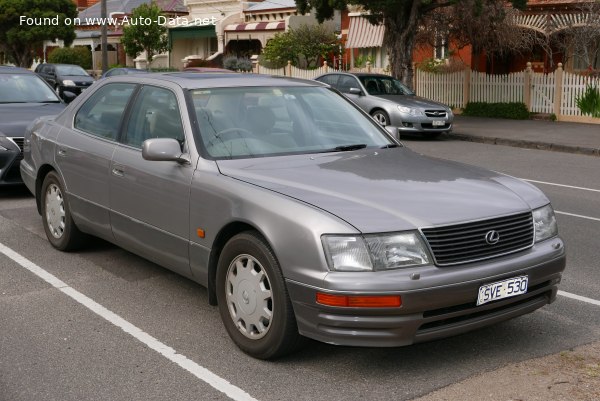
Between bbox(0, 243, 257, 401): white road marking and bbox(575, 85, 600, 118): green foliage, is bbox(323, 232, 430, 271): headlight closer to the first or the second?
bbox(0, 243, 257, 401): white road marking

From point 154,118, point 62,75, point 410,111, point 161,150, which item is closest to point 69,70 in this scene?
point 62,75

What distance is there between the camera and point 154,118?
19.7 feet

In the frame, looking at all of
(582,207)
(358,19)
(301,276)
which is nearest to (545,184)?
(582,207)

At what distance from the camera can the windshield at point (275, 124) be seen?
5523 millimetres

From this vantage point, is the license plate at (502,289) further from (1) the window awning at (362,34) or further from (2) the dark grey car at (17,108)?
(1) the window awning at (362,34)

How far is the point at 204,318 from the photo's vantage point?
18.1 feet

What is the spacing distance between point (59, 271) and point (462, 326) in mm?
3670

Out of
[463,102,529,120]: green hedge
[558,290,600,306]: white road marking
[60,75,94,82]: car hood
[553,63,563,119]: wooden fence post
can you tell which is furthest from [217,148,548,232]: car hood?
[60,75,94,82]: car hood

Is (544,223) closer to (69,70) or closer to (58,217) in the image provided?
A: (58,217)

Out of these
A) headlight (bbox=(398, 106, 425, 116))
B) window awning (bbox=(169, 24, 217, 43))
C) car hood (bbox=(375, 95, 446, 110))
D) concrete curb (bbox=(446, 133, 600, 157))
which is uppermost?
window awning (bbox=(169, 24, 217, 43))

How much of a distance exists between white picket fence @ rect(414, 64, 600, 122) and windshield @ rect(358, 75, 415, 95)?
4857 mm

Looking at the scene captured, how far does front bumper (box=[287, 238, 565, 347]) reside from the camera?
13.7 feet

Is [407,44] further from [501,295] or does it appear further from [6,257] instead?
[501,295]

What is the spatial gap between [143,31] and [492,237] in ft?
138
